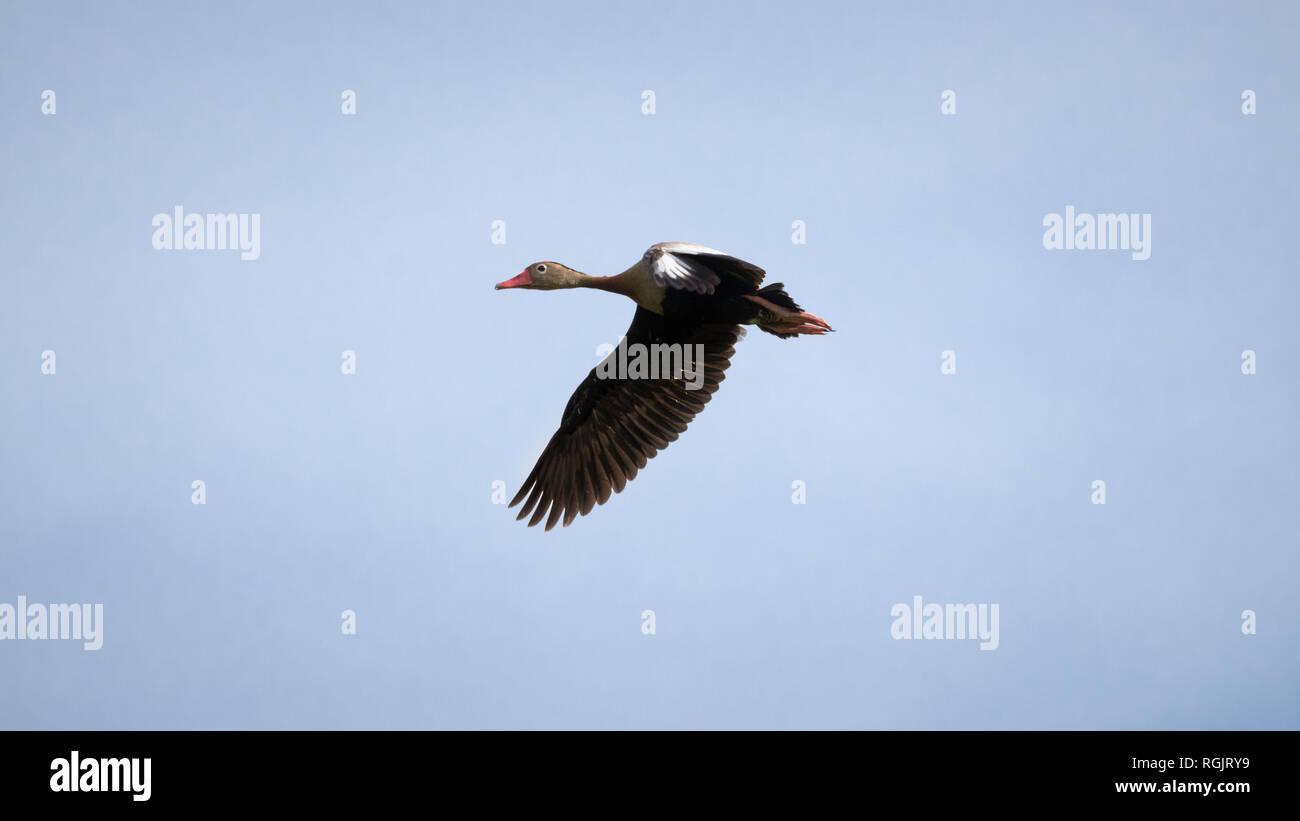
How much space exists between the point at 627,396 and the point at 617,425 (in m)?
0.35

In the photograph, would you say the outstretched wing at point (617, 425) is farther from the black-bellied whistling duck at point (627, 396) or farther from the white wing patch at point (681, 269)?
the white wing patch at point (681, 269)

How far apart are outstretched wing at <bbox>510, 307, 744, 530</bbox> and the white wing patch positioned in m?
1.79

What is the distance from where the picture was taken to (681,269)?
43.7 feet

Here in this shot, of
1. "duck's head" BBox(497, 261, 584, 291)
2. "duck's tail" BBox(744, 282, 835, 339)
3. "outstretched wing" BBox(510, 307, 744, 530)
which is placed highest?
"duck's head" BBox(497, 261, 584, 291)

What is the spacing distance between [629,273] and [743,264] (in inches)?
64.5

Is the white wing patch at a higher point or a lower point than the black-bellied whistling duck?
higher

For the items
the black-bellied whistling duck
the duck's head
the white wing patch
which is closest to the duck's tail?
the black-bellied whistling duck

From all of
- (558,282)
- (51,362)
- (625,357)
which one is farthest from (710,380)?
(51,362)

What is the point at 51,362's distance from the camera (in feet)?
64.5

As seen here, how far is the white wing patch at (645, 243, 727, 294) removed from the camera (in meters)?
13.2

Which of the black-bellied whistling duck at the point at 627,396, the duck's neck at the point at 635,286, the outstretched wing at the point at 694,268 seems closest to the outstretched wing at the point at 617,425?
the black-bellied whistling duck at the point at 627,396

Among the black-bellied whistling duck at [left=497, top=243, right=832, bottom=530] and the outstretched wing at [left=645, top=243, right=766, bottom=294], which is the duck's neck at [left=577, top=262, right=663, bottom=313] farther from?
the outstretched wing at [left=645, top=243, right=766, bottom=294]

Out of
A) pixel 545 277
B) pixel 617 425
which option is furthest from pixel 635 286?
pixel 617 425

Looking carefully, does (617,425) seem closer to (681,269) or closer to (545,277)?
(545,277)
